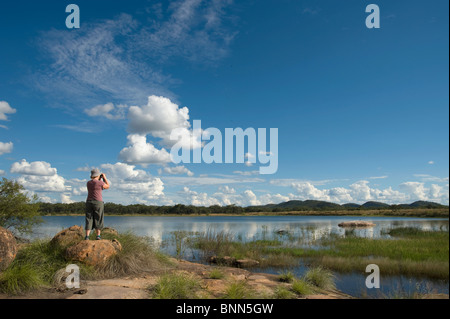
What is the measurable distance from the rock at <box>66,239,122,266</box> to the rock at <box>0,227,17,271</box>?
1342 millimetres

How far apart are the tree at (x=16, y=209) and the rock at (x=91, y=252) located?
33.6 ft

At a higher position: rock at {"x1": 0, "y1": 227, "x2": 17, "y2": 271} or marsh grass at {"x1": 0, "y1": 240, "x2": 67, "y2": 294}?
rock at {"x1": 0, "y1": 227, "x2": 17, "y2": 271}

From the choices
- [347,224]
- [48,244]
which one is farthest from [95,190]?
[347,224]

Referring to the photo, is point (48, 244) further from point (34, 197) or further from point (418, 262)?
point (418, 262)

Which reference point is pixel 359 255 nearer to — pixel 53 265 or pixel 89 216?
pixel 89 216

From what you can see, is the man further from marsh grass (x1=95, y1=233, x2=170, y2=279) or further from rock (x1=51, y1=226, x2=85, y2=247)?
marsh grass (x1=95, y1=233, x2=170, y2=279)

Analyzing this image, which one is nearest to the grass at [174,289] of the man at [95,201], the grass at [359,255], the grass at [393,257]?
the man at [95,201]

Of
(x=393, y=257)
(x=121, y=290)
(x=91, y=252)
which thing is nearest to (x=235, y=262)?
(x=91, y=252)

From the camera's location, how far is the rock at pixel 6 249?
7176 mm

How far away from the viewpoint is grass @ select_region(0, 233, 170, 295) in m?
6.67

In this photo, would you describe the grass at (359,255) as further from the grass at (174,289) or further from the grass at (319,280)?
the grass at (174,289)

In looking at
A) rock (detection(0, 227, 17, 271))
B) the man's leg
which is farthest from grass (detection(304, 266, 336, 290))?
rock (detection(0, 227, 17, 271))
